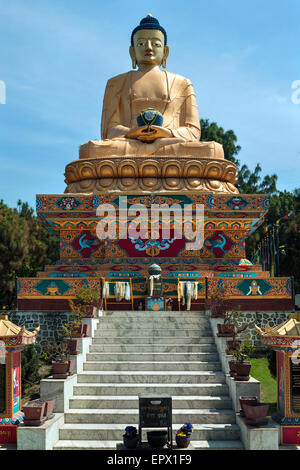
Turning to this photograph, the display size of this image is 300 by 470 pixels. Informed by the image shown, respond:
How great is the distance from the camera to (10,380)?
313 inches

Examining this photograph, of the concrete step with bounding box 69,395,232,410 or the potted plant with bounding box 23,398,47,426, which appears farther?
the concrete step with bounding box 69,395,232,410

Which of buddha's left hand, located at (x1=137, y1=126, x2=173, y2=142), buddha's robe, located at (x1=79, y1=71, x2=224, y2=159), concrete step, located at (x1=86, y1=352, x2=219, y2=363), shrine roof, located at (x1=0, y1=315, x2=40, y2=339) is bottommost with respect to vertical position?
concrete step, located at (x1=86, y1=352, x2=219, y2=363)

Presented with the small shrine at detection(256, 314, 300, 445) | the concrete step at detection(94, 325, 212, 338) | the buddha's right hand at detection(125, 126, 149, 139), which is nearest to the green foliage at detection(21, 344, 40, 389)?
the concrete step at detection(94, 325, 212, 338)

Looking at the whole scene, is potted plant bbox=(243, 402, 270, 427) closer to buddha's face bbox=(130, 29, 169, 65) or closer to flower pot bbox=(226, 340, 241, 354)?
flower pot bbox=(226, 340, 241, 354)

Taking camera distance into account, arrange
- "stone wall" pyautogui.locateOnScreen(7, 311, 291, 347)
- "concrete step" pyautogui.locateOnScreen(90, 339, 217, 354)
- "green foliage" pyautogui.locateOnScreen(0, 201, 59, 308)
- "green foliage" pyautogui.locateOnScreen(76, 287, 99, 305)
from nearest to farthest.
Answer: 1. "concrete step" pyautogui.locateOnScreen(90, 339, 217, 354)
2. "green foliage" pyautogui.locateOnScreen(76, 287, 99, 305)
3. "stone wall" pyautogui.locateOnScreen(7, 311, 291, 347)
4. "green foliage" pyautogui.locateOnScreen(0, 201, 59, 308)

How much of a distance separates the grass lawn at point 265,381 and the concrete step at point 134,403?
110 centimetres

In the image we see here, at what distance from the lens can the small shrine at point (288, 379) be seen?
753 cm

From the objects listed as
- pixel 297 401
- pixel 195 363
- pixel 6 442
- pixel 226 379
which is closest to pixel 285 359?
pixel 297 401

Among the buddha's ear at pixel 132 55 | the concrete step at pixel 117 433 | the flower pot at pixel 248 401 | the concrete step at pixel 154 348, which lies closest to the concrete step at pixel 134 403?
the concrete step at pixel 117 433

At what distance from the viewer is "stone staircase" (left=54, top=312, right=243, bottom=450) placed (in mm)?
7680

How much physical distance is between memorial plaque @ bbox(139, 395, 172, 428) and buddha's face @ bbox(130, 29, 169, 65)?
1532 centimetres

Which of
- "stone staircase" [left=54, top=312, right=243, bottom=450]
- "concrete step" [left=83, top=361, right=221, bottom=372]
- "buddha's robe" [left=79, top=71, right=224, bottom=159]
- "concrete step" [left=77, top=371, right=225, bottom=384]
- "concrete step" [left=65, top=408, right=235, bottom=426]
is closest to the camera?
"stone staircase" [left=54, top=312, right=243, bottom=450]

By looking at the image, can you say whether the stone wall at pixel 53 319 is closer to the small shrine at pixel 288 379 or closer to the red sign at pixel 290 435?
the small shrine at pixel 288 379

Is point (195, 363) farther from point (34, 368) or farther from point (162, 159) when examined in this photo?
point (162, 159)
